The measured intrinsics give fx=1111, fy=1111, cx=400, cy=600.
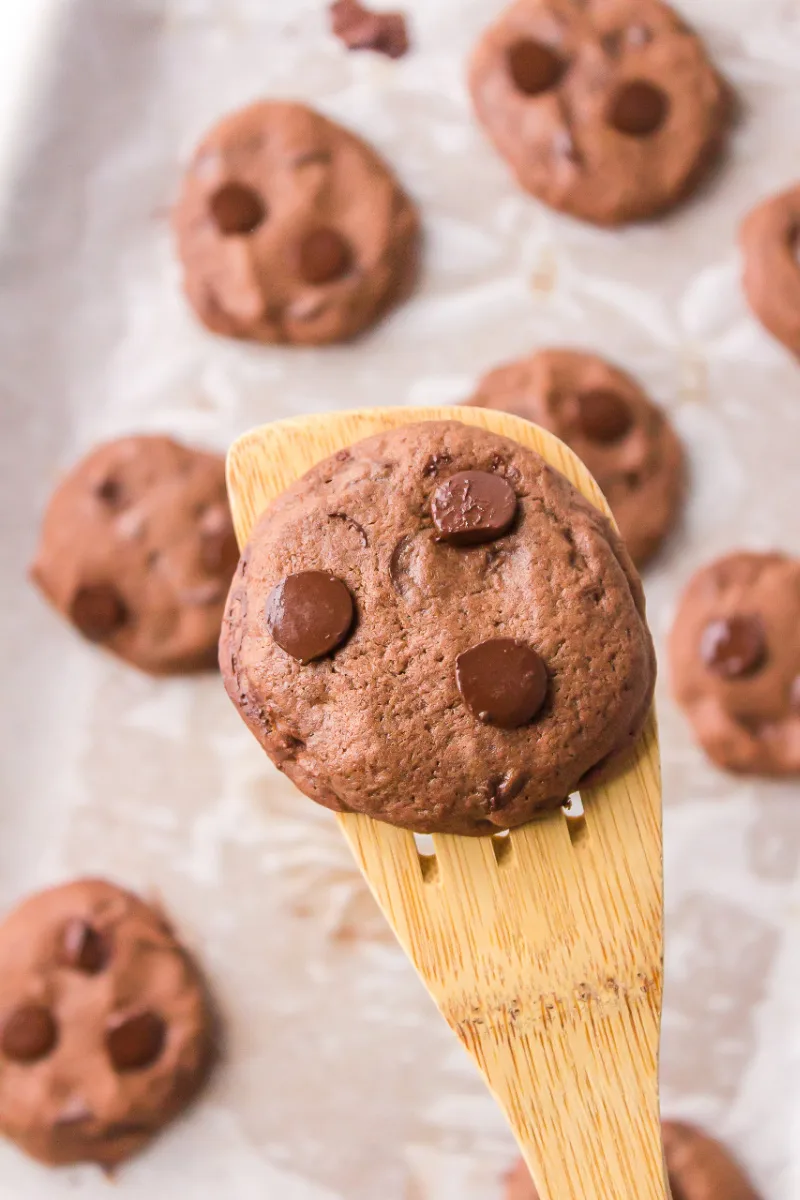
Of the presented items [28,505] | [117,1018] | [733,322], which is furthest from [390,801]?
[733,322]

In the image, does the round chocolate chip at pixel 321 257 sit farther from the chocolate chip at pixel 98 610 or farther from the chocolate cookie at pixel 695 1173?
the chocolate cookie at pixel 695 1173

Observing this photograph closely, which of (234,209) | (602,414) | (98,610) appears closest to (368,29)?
(234,209)

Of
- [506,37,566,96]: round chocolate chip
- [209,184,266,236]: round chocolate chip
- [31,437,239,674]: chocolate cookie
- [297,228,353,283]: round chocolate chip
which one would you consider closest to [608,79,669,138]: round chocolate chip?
[506,37,566,96]: round chocolate chip

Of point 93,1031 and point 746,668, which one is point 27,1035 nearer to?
point 93,1031

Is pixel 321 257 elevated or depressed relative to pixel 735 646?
elevated

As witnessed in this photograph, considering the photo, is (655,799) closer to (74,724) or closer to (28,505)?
(74,724)

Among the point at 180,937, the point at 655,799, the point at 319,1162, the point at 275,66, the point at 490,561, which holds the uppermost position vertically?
the point at 275,66

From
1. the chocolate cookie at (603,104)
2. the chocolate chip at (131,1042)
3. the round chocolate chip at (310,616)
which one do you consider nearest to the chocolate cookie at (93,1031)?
the chocolate chip at (131,1042)
